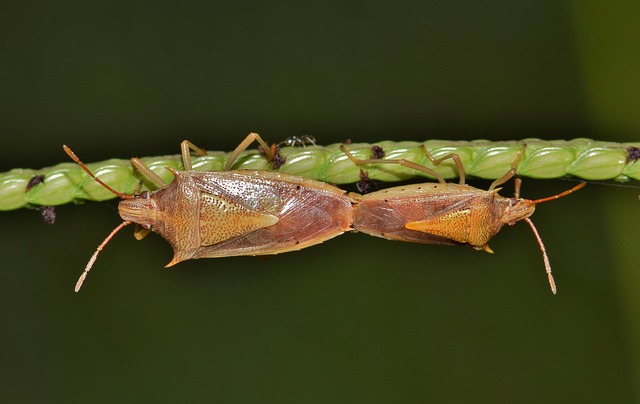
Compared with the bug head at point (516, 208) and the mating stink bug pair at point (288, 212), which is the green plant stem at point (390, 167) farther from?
the bug head at point (516, 208)

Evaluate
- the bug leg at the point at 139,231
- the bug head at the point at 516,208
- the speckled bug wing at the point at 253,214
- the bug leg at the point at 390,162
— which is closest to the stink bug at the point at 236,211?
the speckled bug wing at the point at 253,214

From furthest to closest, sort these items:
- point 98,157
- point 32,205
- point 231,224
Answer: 1. point 98,157
2. point 231,224
3. point 32,205

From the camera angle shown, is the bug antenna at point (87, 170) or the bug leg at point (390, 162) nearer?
the bug antenna at point (87, 170)

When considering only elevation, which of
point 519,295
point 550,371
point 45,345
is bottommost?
point 550,371

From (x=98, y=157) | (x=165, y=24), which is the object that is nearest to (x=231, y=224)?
(x=98, y=157)

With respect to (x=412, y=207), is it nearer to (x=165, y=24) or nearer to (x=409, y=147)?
(x=409, y=147)

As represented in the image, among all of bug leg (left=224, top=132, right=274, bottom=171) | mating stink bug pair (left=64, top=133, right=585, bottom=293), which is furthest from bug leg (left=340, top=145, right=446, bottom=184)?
bug leg (left=224, top=132, right=274, bottom=171)

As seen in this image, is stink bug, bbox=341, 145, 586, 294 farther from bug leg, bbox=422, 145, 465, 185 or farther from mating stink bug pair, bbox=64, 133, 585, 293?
bug leg, bbox=422, 145, 465, 185
